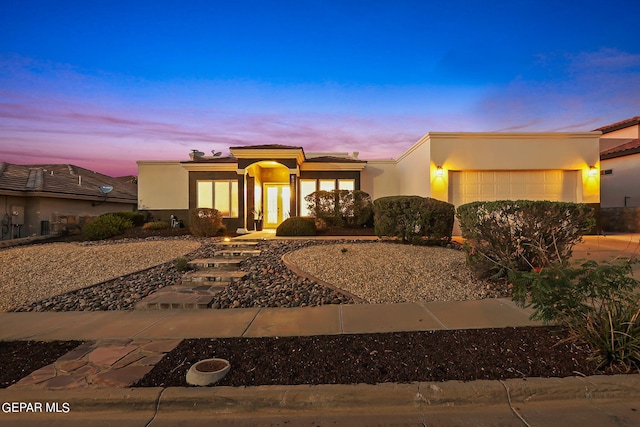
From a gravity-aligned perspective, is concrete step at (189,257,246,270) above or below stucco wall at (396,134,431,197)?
below

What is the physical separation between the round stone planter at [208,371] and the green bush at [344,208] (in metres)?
9.78

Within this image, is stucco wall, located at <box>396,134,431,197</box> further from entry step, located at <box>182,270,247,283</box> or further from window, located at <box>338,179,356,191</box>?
entry step, located at <box>182,270,247,283</box>

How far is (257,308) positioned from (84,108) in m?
13.5

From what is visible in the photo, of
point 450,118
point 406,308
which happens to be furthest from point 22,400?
point 450,118

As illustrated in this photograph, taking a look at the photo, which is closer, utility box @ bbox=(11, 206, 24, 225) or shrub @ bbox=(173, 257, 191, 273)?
shrub @ bbox=(173, 257, 191, 273)

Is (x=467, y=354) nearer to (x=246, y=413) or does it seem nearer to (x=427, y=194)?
(x=246, y=413)

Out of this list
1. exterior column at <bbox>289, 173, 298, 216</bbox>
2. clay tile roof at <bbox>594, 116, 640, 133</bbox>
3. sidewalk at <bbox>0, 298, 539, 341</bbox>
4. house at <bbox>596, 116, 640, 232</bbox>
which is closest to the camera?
sidewalk at <bbox>0, 298, 539, 341</bbox>

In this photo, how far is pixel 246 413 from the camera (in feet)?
8.61

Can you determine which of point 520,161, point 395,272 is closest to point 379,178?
point 520,161

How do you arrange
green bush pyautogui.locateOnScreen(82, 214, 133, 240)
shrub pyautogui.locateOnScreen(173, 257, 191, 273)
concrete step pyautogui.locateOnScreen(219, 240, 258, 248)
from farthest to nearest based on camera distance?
green bush pyautogui.locateOnScreen(82, 214, 133, 240) → concrete step pyautogui.locateOnScreen(219, 240, 258, 248) → shrub pyautogui.locateOnScreen(173, 257, 191, 273)

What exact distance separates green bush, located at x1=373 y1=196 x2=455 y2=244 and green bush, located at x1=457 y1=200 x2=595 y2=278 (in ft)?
8.12

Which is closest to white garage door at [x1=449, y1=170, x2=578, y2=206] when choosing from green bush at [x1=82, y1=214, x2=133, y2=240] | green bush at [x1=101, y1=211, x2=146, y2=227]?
green bush at [x1=82, y1=214, x2=133, y2=240]

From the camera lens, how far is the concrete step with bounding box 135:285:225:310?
5.39 m

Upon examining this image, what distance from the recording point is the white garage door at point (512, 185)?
12.5 m
